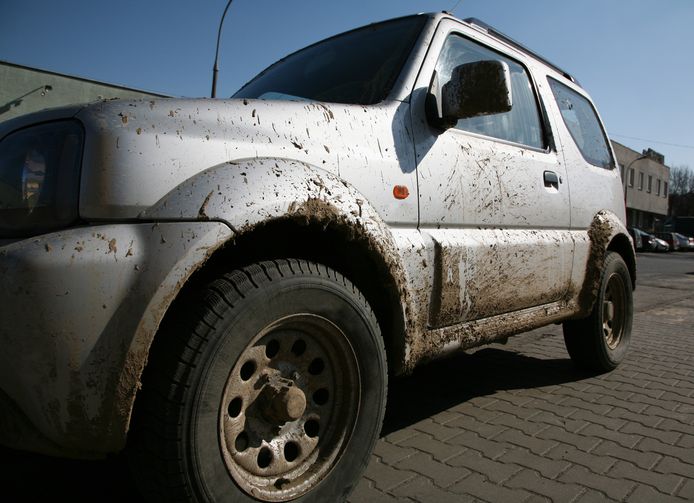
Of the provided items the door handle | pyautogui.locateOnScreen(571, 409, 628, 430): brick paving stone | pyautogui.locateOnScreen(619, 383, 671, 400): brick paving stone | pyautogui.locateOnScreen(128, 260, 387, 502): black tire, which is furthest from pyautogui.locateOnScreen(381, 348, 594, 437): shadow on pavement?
the door handle

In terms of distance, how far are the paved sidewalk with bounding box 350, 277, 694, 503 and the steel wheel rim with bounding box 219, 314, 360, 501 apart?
40cm

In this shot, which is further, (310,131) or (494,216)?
(494,216)

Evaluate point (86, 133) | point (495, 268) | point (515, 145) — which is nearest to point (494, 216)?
point (495, 268)

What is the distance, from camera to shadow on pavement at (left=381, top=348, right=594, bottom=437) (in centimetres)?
314

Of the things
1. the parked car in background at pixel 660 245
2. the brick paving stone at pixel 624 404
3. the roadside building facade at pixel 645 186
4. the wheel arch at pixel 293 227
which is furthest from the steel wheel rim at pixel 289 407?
the roadside building facade at pixel 645 186

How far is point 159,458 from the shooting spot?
1.43 meters

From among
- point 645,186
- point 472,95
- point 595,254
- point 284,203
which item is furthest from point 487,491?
point 645,186

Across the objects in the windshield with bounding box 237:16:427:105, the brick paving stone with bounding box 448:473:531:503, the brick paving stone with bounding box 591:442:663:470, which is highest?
the windshield with bounding box 237:16:427:105

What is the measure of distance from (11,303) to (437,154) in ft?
5.61

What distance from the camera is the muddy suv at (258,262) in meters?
1.37

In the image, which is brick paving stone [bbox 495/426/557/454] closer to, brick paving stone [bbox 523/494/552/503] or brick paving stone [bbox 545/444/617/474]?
brick paving stone [bbox 545/444/617/474]

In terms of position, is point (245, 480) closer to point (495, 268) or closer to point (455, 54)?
point (495, 268)

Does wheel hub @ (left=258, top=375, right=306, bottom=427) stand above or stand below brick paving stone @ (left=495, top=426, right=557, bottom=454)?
above

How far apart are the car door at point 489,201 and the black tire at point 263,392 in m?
0.59
